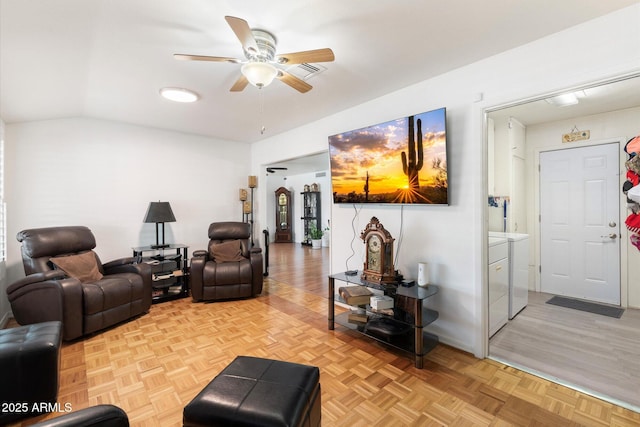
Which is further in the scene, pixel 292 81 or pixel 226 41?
pixel 292 81

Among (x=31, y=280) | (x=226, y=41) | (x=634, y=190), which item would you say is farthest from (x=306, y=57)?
(x=31, y=280)

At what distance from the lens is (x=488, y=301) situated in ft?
7.85

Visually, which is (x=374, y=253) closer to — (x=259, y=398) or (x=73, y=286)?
(x=259, y=398)

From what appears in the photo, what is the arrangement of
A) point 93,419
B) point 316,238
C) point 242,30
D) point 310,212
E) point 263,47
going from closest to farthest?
point 93,419, point 242,30, point 263,47, point 316,238, point 310,212

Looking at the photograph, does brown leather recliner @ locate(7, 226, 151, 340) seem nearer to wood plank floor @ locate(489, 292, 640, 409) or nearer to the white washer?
wood plank floor @ locate(489, 292, 640, 409)

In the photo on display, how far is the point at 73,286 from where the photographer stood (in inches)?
101

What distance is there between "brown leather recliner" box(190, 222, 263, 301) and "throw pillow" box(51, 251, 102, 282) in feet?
3.27

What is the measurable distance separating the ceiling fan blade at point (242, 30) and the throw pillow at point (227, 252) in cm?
295

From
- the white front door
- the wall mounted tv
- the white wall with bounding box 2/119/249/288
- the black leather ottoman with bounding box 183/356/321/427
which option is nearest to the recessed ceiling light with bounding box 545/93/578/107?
the white front door

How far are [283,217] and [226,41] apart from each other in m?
7.87

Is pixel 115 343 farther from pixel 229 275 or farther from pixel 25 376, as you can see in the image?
pixel 229 275

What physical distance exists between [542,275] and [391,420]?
12.2 feet

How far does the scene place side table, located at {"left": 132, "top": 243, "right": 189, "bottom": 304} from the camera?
12.3 ft

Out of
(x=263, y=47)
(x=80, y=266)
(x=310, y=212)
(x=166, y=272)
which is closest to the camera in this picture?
(x=263, y=47)
